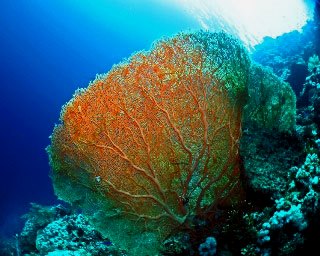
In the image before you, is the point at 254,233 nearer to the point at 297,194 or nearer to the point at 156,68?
the point at 297,194

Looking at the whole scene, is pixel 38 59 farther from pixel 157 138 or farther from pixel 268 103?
pixel 268 103

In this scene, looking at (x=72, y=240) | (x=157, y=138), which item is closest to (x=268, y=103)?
(x=157, y=138)

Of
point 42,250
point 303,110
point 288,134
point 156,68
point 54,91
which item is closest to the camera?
point 156,68

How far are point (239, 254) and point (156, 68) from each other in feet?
7.90

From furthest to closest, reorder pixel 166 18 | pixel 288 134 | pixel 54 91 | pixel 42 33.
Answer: pixel 54 91 → pixel 42 33 → pixel 166 18 → pixel 288 134

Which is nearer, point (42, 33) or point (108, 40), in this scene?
point (42, 33)

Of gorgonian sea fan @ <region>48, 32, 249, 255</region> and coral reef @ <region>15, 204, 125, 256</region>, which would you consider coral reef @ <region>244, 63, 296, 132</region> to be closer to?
gorgonian sea fan @ <region>48, 32, 249, 255</region>

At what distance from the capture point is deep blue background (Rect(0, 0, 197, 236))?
50.3 metres

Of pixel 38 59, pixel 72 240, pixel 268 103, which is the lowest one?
pixel 72 240

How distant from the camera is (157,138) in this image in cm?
391

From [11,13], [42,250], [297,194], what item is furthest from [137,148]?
[11,13]

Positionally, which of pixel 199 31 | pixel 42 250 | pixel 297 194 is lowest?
pixel 297 194

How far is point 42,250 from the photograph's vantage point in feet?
16.2

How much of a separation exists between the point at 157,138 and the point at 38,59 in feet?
192
